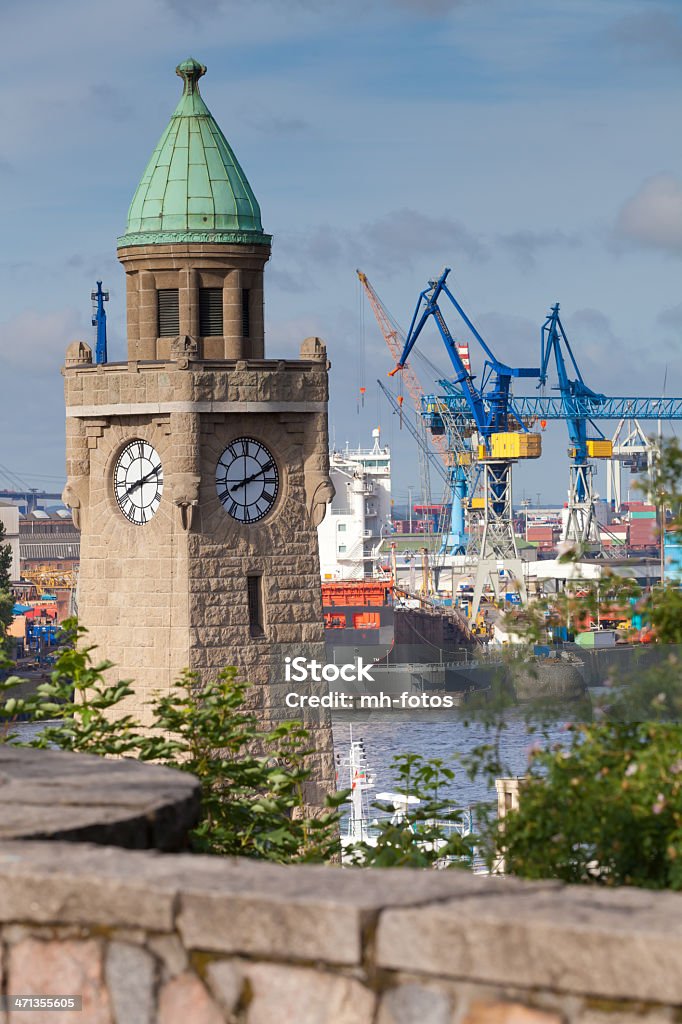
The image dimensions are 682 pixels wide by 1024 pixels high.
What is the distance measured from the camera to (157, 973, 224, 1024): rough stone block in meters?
4.32

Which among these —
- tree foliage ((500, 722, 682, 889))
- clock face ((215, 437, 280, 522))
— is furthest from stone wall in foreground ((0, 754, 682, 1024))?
clock face ((215, 437, 280, 522))

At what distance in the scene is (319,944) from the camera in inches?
163

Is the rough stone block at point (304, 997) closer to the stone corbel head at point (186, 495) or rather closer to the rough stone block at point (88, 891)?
the rough stone block at point (88, 891)

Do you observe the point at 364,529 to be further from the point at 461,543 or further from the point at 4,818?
the point at 4,818

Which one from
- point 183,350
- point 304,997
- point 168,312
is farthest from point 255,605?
point 304,997

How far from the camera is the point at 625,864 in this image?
630 cm

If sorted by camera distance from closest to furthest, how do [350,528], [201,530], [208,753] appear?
[208,753] → [201,530] → [350,528]

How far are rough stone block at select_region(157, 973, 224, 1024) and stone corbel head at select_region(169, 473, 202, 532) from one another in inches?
877

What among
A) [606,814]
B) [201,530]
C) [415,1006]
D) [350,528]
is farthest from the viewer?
[350,528]

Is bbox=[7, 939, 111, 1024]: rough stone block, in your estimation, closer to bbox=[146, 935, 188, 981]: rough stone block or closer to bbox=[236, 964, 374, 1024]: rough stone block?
bbox=[146, 935, 188, 981]: rough stone block

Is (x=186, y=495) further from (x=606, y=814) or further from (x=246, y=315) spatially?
(x=606, y=814)

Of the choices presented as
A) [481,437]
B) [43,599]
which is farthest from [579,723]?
[43,599]

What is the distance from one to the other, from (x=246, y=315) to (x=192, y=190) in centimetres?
221

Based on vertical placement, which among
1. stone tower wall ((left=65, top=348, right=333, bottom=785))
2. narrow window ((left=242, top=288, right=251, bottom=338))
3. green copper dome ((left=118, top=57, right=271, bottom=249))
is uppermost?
green copper dome ((left=118, top=57, right=271, bottom=249))
